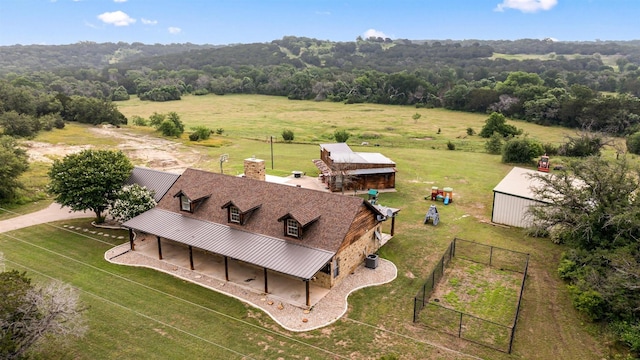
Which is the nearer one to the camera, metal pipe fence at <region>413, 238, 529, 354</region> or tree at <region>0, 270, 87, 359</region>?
tree at <region>0, 270, 87, 359</region>

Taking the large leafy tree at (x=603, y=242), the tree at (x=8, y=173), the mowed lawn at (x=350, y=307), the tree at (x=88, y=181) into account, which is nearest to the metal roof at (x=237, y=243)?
the mowed lawn at (x=350, y=307)

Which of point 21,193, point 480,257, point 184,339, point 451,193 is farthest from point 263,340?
point 21,193

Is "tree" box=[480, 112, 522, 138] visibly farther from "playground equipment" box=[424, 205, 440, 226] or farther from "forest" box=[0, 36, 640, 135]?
"playground equipment" box=[424, 205, 440, 226]

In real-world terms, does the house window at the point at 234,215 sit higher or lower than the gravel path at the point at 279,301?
higher

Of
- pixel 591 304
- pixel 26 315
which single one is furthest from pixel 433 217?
pixel 26 315

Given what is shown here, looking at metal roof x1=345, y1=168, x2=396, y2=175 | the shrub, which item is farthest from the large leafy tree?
the shrub

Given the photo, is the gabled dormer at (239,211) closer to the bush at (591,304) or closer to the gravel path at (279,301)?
the gravel path at (279,301)
